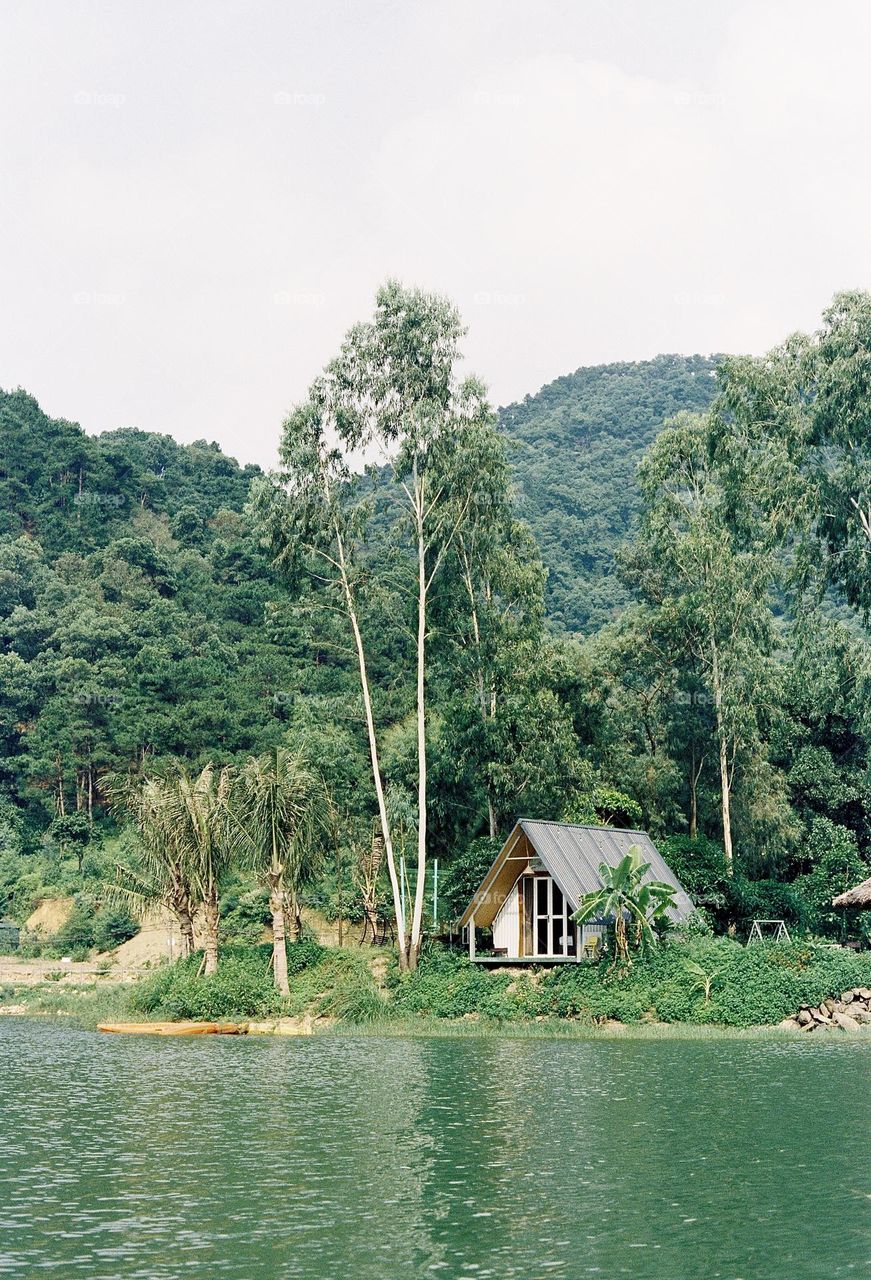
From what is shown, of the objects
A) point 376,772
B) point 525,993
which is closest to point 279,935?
point 376,772

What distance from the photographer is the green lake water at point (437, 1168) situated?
11.7 metres

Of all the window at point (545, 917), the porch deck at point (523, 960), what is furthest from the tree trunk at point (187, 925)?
the window at point (545, 917)

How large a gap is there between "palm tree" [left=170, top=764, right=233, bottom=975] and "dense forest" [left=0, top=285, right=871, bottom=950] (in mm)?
2857

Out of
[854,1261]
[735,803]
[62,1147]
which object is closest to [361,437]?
[735,803]

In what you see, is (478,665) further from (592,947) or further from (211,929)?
(211,929)

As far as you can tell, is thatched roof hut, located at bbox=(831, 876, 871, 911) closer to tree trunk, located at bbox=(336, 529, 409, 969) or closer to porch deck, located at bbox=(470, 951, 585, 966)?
porch deck, located at bbox=(470, 951, 585, 966)

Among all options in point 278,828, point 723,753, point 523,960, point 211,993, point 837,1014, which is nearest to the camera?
point 837,1014

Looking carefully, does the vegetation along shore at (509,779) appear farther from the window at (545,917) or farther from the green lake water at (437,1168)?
the green lake water at (437,1168)

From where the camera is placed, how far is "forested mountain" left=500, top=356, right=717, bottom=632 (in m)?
84.1

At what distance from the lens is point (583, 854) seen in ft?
127

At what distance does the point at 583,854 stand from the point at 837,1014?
8.54 m

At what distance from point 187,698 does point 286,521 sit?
3397 cm

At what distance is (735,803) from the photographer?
4881 centimetres

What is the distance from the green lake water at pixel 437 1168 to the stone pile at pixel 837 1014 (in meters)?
6.07
